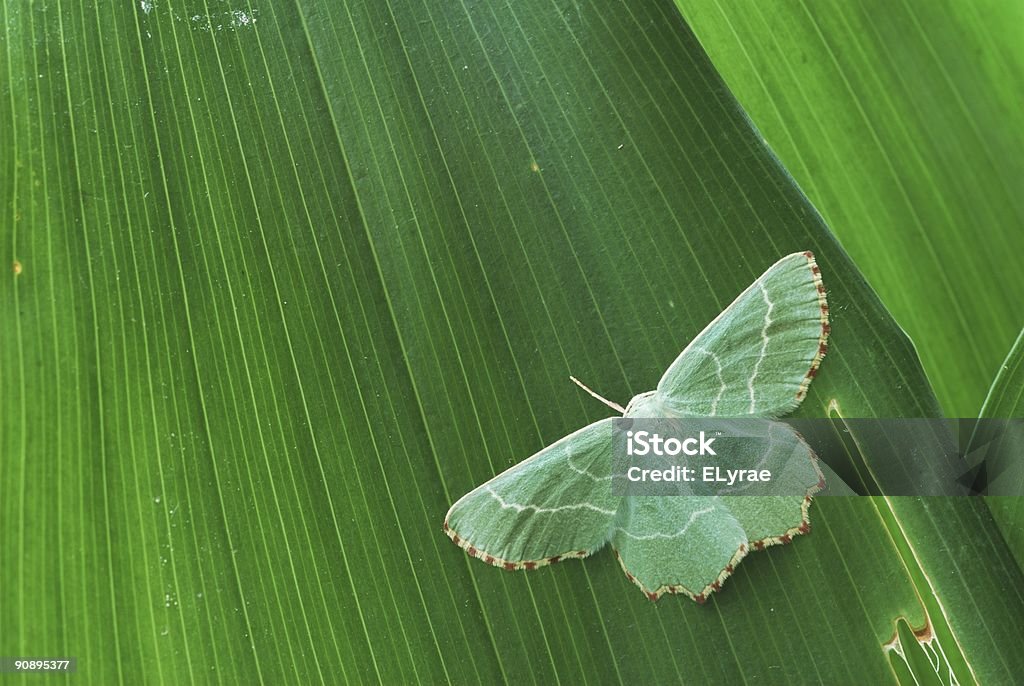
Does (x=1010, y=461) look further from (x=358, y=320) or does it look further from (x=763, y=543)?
(x=358, y=320)

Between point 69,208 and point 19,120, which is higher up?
point 19,120

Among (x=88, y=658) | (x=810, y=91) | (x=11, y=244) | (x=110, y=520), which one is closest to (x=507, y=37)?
(x=810, y=91)

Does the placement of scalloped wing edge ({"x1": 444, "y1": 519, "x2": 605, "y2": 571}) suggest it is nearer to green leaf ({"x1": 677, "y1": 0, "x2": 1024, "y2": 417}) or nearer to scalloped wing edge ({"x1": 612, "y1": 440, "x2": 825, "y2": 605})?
scalloped wing edge ({"x1": 612, "y1": 440, "x2": 825, "y2": 605})

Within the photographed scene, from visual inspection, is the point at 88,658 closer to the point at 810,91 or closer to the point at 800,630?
the point at 800,630
